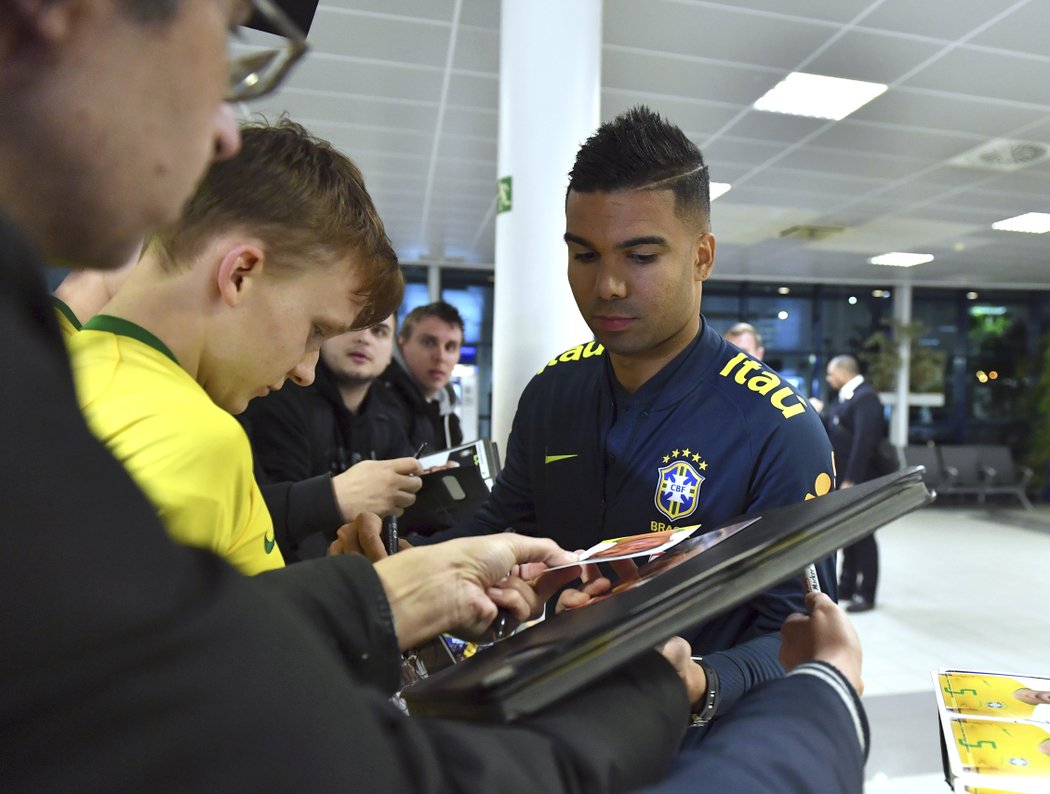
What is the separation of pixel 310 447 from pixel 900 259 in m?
9.23

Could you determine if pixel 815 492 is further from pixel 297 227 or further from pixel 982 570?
pixel 982 570

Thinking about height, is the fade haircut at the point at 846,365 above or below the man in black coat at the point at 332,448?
above

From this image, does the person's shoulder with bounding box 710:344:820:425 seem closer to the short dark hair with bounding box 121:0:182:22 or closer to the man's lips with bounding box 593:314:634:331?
the man's lips with bounding box 593:314:634:331

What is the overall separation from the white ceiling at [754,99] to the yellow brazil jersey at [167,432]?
300cm

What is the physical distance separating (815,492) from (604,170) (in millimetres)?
698

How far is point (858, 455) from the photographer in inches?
205

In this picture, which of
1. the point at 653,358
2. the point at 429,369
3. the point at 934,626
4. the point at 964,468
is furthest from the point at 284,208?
the point at 964,468

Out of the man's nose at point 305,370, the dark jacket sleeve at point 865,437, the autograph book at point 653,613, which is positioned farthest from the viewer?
the dark jacket sleeve at point 865,437

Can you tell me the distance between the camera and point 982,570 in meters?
6.26

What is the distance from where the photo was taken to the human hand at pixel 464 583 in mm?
761

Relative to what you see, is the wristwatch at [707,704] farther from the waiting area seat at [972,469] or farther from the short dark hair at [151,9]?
the waiting area seat at [972,469]

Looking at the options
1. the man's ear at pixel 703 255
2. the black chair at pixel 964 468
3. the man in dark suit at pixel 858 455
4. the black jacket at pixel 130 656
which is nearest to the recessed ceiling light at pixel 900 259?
the black chair at pixel 964 468

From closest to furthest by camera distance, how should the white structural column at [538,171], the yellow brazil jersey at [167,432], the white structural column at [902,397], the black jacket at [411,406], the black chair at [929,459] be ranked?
the yellow brazil jersey at [167,432]
the white structural column at [538,171]
the black jacket at [411,406]
the black chair at [929,459]
the white structural column at [902,397]

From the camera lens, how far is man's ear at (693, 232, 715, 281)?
144cm
